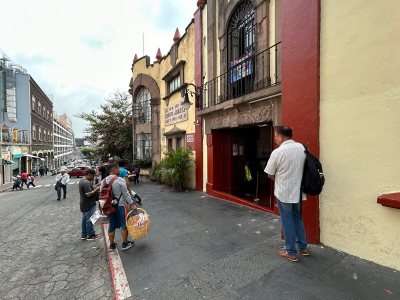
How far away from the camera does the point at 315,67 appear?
3.12 m

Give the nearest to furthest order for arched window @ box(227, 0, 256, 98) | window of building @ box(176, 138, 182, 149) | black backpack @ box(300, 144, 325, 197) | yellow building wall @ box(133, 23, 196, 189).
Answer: black backpack @ box(300, 144, 325, 197) < arched window @ box(227, 0, 256, 98) < yellow building wall @ box(133, 23, 196, 189) < window of building @ box(176, 138, 182, 149)

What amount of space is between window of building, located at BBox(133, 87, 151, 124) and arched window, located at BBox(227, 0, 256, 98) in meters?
8.31

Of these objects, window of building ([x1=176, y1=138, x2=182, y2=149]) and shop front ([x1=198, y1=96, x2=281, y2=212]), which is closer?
shop front ([x1=198, y1=96, x2=281, y2=212])

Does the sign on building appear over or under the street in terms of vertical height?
over

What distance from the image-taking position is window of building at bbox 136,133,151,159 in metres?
13.4

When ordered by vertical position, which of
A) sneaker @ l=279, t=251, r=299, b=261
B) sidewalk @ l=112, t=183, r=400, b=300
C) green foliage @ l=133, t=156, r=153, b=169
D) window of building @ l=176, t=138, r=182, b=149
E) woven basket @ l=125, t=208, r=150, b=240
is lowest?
sidewalk @ l=112, t=183, r=400, b=300

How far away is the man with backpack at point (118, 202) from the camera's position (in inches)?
137

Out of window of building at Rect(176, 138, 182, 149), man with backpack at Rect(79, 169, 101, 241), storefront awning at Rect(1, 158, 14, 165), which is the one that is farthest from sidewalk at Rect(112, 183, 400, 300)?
storefront awning at Rect(1, 158, 14, 165)

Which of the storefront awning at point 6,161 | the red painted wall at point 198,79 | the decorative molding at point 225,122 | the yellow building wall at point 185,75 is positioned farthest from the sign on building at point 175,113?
the storefront awning at point 6,161

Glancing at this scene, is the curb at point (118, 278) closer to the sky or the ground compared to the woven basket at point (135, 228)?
closer to the ground

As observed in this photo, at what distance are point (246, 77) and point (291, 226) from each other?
443 cm

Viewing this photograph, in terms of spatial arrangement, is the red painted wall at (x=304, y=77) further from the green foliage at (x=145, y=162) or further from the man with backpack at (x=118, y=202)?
the green foliage at (x=145, y=162)

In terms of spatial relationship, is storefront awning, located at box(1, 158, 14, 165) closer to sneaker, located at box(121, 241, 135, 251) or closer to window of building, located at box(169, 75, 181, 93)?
window of building, located at box(169, 75, 181, 93)

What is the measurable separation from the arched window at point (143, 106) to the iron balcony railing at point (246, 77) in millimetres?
7110
